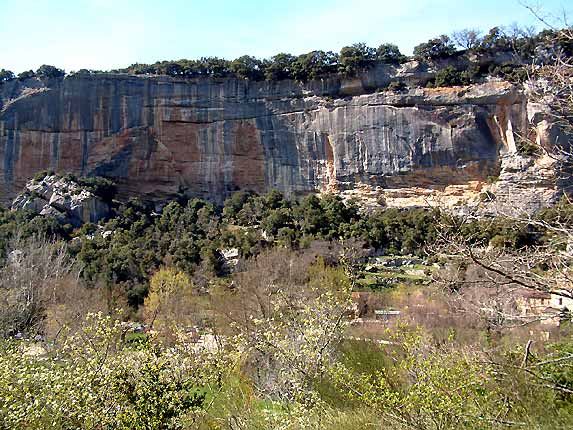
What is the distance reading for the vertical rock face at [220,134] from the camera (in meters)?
34.6

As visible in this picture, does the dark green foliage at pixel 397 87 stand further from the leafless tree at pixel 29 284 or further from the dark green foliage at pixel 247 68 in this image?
the leafless tree at pixel 29 284

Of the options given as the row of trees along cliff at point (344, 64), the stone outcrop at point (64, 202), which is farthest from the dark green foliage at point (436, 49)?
the stone outcrop at point (64, 202)

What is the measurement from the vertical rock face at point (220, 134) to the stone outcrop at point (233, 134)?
7 cm

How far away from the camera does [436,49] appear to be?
36156 millimetres

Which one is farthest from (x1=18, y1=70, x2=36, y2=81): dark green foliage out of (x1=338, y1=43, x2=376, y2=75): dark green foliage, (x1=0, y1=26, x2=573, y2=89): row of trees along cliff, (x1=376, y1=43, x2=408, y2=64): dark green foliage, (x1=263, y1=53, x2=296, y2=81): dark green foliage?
(x1=376, y1=43, x2=408, y2=64): dark green foliage

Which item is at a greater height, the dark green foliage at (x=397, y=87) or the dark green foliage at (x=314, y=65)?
the dark green foliage at (x=314, y=65)

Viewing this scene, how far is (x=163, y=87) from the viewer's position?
3725cm

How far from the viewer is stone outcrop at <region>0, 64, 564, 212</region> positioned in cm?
3438

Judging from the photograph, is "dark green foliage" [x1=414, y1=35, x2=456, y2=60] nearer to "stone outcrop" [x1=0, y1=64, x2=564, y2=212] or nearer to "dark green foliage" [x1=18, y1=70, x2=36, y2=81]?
"stone outcrop" [x1=0, y1=64, x2=564, y2=212]

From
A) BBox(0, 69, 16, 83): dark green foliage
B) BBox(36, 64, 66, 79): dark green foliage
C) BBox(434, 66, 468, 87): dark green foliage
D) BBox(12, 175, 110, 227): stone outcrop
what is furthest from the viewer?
BBox(0, 69, 16, 83): dark green foliage

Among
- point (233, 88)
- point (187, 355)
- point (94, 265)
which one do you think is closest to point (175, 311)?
Answer: point (94, 265)

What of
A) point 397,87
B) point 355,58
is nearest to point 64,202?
point 355,58

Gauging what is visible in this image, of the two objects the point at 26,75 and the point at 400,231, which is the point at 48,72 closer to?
the point at 26,75

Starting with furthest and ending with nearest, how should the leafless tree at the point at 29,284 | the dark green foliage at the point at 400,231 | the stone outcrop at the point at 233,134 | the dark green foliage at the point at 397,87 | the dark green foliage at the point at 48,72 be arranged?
the dark green foliage at the point at 48,72, the dark green foliage at the point at 397,87, the stone outcrop at the point at 233,134, the dark green foliage at the point at 400,231, the leafless tree at the point at 29,284
